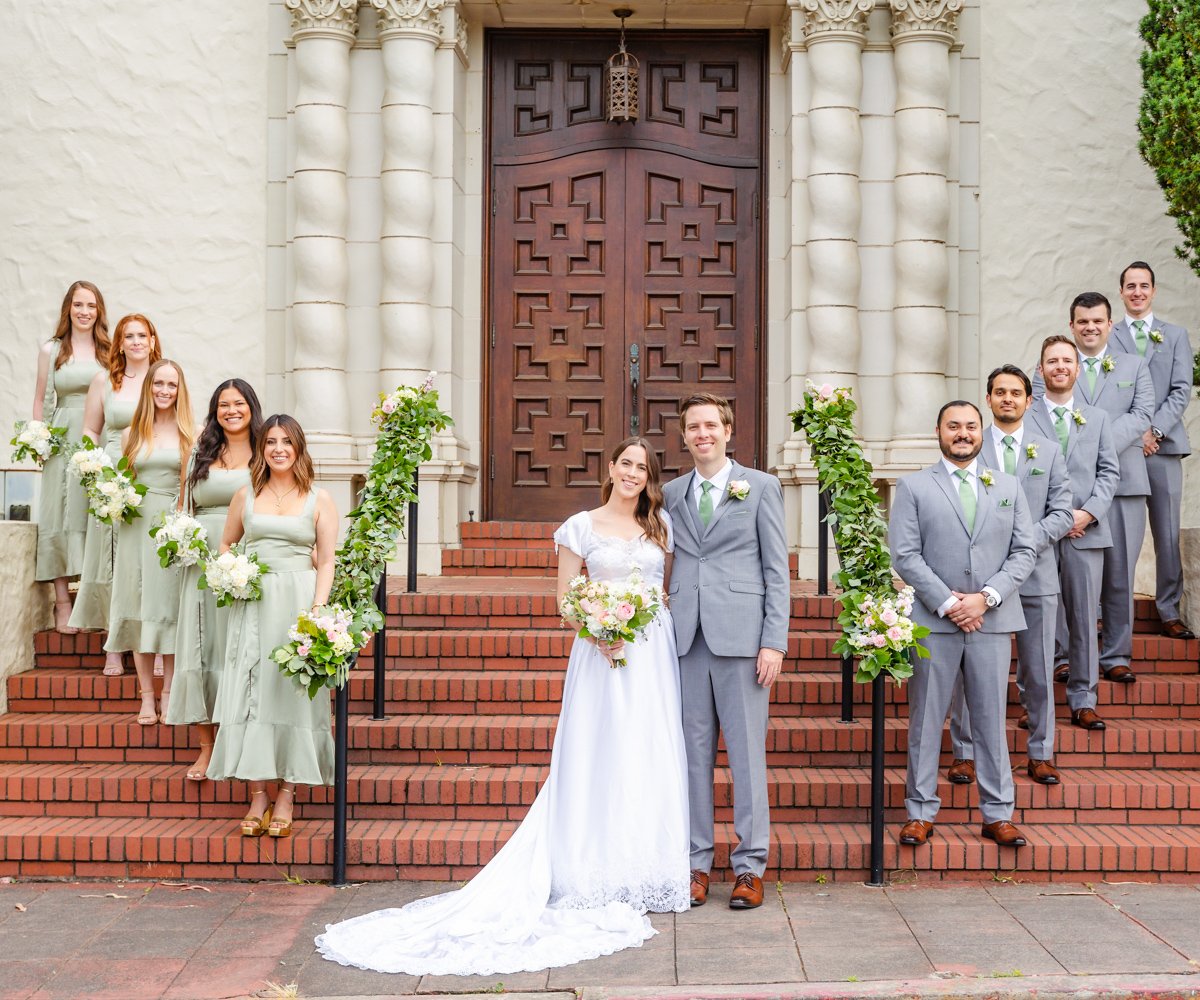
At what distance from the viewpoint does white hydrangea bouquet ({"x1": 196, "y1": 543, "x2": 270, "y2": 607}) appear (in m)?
6.07

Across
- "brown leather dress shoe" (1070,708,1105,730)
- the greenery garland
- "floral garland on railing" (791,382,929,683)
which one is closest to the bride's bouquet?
"floral garland on railing" (791,382,929,683)

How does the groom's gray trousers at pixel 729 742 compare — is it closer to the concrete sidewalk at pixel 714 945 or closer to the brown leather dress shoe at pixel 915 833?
the concrete sidewalk at pixel 714 945

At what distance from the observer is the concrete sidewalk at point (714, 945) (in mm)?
4766

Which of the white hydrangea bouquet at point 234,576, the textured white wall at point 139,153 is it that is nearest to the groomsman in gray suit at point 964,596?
the white hydrangea bouquet at point 234,576

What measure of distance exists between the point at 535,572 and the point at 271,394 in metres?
2.47

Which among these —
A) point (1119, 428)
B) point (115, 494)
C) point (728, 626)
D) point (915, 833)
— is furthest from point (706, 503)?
point (115, 494)

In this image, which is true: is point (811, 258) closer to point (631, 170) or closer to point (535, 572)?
point (631, 170)

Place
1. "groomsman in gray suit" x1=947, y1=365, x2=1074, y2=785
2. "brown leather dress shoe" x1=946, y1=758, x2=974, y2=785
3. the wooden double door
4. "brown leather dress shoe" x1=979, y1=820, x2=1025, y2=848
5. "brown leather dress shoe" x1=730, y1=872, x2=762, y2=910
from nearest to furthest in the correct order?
"brown leather dress shoe" x1=730, y1=872, x2=762, y2=910 < "brown leather dress shoe" x1=979, y1=820, x2=1025, y2=848 < "groomsman in gray suit" x1=947, y1=365, x2=1074, y2=785 < "brown leather dress shoe" x1=946, y1=758, x2=974, y2=785 < the wooden double door

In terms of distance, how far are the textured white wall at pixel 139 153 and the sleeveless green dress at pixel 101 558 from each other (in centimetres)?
246

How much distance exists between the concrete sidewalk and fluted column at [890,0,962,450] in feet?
14.2

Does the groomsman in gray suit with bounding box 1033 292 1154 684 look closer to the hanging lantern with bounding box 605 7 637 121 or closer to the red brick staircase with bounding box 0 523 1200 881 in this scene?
the red brick staircase with bounding box 0 523 1200 881

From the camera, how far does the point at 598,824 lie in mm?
5723

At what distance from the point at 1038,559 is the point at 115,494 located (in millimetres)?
4710

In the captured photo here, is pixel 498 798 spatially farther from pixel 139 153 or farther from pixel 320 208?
pixel 139 153
